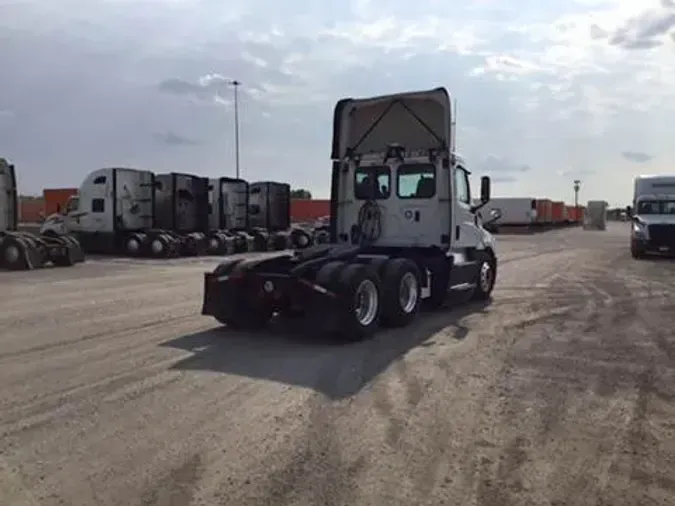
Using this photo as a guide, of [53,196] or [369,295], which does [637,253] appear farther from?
[53,196]

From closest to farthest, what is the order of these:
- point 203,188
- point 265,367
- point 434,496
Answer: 1. point 434,496
2. point 265,367
3. point 203,188

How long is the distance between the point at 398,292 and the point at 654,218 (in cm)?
2105

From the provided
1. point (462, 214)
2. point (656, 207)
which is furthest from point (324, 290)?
point (656, 207)

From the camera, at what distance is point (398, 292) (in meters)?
11.1

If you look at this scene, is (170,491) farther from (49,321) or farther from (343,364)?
(49,321)

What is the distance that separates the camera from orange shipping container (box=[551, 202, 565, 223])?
292ft

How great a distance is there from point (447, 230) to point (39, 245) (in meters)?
15.1

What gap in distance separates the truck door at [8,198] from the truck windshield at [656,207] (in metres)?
23.2

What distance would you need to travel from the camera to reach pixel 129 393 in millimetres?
6988

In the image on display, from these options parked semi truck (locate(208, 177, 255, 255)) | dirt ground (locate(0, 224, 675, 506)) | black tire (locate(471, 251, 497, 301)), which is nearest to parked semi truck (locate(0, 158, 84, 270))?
parked semi truck (locate(208, 177, 255, 255))

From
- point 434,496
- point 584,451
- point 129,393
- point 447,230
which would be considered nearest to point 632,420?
point 584,451

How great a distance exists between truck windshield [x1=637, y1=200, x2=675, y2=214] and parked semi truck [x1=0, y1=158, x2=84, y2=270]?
21392mm

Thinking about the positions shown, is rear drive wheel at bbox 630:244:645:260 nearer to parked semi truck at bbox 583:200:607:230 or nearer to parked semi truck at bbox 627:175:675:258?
parked semi truck at bbox 627:175:675:258

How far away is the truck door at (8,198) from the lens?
23.1m
